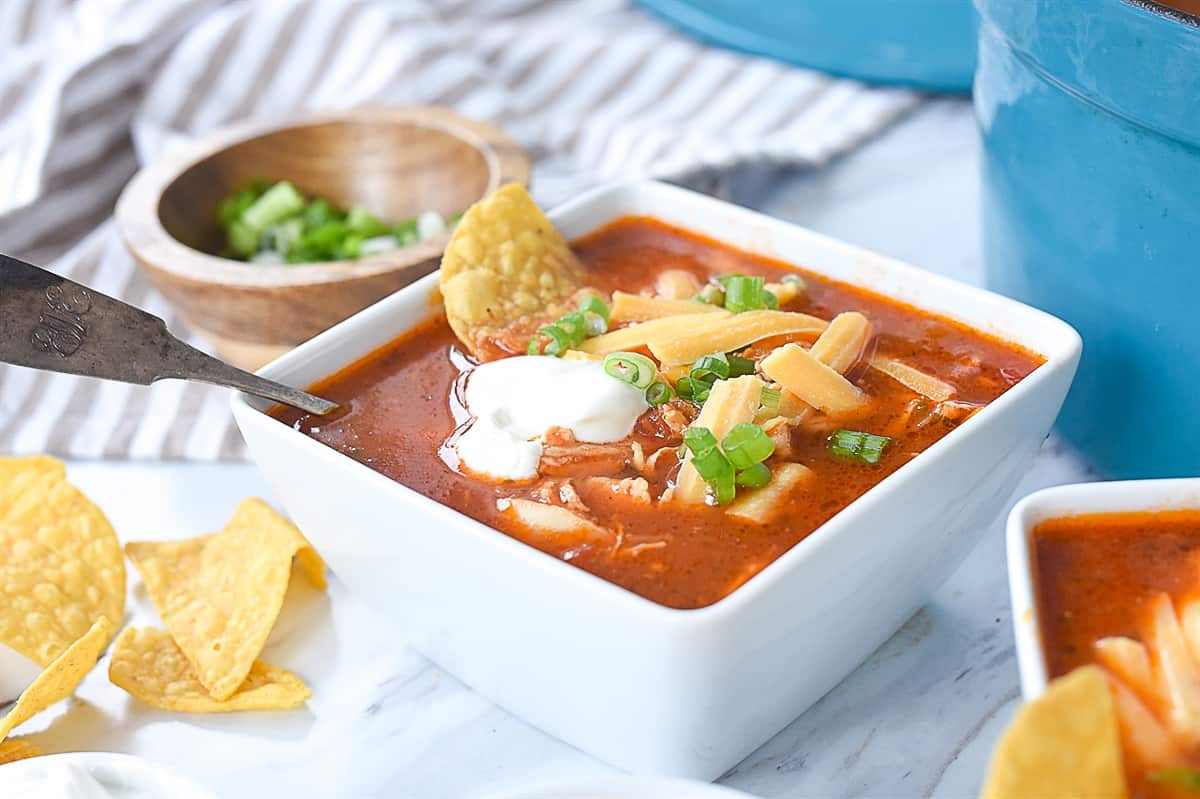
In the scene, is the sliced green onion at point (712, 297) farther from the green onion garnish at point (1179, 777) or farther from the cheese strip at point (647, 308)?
the green onion garnish at point (1179, 777)

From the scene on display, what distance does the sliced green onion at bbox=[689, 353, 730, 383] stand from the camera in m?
1.72

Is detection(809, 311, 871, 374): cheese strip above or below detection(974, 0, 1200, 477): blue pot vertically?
below

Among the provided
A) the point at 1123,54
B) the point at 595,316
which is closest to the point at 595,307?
the point at 595,316

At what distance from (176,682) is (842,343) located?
93 centimetres

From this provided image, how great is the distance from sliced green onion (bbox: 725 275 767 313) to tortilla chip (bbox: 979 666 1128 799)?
0.87 m

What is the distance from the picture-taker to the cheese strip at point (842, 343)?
174 centimetres

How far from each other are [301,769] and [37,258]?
1.65 metres

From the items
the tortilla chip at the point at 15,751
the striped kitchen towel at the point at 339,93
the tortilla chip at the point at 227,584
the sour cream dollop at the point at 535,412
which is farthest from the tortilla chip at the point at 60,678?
the striped kitchen towel at the point at 339,93

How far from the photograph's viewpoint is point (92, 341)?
1.67m

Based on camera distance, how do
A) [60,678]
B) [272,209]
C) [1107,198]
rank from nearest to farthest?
[60,678] < [1107,198] < [272,209]

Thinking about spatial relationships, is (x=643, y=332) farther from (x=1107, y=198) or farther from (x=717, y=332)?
(x=1107, y=198)

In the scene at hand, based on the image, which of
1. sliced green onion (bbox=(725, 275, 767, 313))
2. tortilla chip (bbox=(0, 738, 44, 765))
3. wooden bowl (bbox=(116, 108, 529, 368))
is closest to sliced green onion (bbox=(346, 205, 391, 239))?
wooden bowl (bbox=(116, 108, 529, 368))

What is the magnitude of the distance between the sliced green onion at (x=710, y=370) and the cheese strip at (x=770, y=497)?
0.17 m

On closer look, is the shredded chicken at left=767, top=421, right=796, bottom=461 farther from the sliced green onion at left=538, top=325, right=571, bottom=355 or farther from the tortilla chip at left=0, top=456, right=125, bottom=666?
the tortilla chip at left=0, top=456, right=125, bottom=666
